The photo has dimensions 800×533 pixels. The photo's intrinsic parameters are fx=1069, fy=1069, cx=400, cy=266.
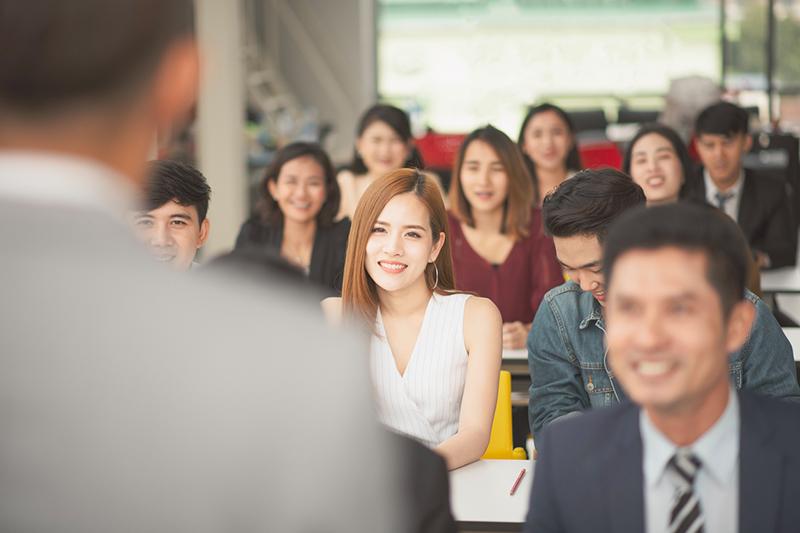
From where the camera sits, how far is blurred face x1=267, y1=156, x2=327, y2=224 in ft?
14.5

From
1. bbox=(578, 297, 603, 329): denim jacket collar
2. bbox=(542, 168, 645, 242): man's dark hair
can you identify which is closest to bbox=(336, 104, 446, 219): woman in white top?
bbox=(542, 168, 645, 242): man's dark hair

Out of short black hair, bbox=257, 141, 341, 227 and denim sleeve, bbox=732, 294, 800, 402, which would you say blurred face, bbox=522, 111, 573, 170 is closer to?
short black hair, bbox=257, 141, 341, 227

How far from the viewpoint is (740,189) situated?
17.4 feet

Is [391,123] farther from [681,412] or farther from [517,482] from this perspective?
[681,412]

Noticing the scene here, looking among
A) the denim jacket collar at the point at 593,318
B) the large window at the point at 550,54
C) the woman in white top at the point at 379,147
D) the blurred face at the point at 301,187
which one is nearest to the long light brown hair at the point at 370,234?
the denim jacket collar at the point at 593,318

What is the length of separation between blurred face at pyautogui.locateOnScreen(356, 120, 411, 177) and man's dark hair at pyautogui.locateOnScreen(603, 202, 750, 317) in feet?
12.9

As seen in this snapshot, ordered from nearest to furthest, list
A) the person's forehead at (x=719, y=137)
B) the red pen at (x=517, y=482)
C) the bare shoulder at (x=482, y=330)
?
the red pen at (x=517, y=482), the bare shoulder at (x=482, y=330), the person's forehead at (x=719, y=137)

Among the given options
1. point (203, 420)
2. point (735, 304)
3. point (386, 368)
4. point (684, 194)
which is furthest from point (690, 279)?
point (684, 194)

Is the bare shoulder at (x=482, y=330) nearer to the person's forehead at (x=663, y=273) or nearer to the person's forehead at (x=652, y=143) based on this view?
the person's forehead at (x=663, y=273)

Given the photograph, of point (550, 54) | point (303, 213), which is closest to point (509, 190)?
point (303, 213)

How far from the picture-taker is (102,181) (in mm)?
770

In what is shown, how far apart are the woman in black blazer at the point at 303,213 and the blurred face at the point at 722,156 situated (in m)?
1.88

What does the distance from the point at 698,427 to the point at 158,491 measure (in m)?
1.02

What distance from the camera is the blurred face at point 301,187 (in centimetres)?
442
